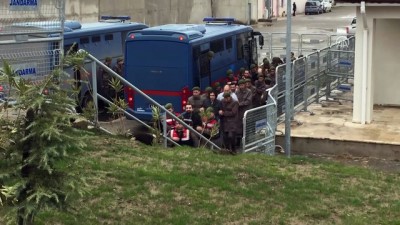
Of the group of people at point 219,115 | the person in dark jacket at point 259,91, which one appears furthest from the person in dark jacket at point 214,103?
the person in dark jacket at point 259,91

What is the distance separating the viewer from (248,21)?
54812mm

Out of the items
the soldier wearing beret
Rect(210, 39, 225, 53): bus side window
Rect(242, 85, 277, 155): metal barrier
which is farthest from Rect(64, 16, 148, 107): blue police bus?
Rect(242, 85, 277, 155): metal barrier

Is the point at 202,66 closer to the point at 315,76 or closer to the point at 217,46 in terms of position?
the point at 217,46

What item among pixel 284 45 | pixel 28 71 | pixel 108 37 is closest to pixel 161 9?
pixel 284 45

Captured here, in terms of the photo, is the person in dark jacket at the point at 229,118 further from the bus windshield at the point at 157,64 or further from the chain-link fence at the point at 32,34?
the chain-link fence at the point at 32,34

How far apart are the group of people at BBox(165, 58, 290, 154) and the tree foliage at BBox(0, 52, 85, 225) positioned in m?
8.09

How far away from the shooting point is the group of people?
13.8 meters

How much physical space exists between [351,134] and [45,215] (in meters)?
9.90

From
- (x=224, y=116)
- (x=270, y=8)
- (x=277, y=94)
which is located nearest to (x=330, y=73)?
(x=277, y=94)

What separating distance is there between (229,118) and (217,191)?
5.90 meters

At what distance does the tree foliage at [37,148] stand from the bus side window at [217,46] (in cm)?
1330

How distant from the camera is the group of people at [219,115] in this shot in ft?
45.1

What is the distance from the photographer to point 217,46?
62.9 ft

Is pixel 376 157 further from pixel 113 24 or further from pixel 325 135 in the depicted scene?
pixel 113 24
